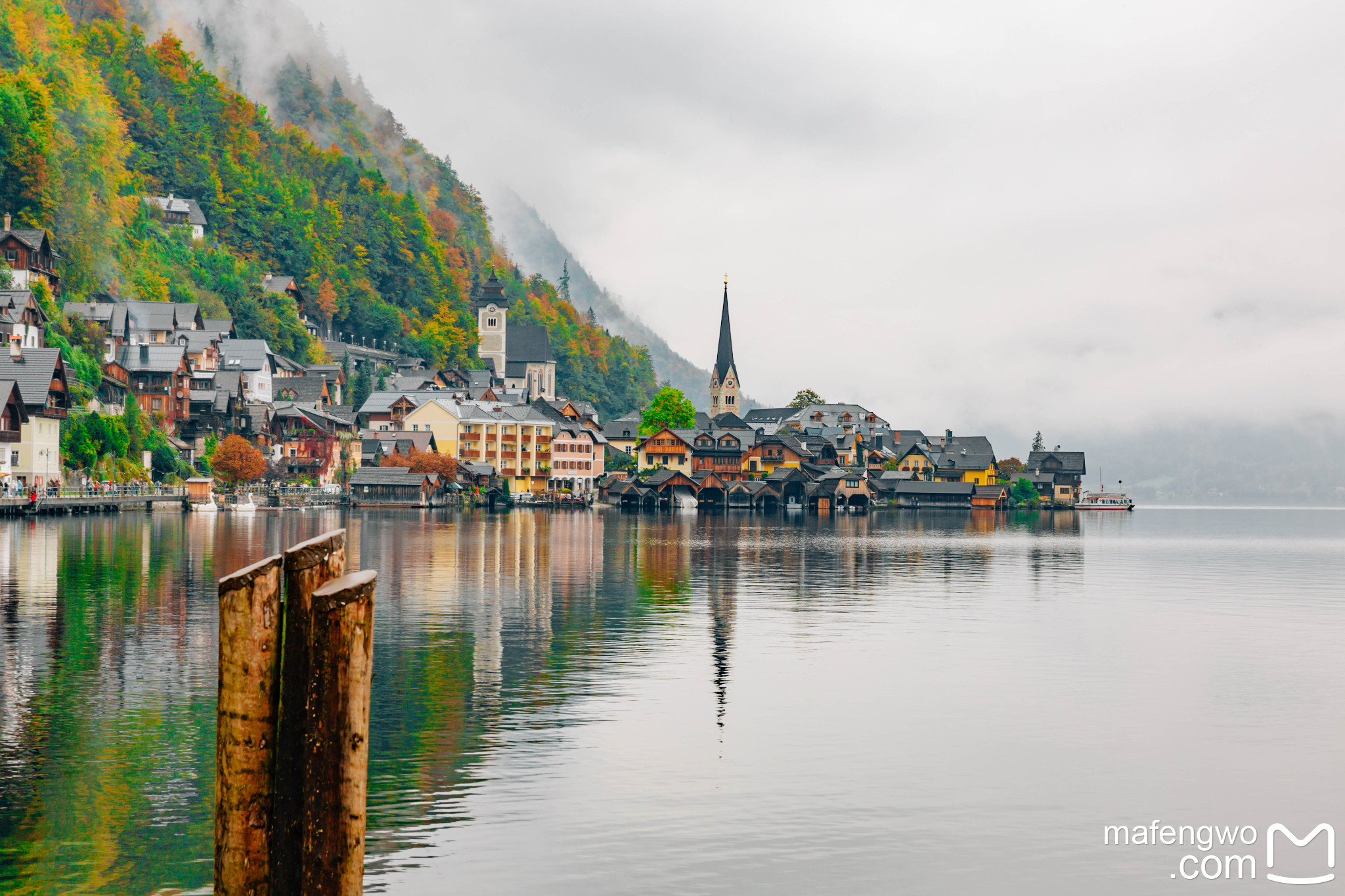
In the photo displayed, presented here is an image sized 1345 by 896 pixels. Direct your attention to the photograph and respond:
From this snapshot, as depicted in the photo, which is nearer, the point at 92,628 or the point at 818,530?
the point at 92,628

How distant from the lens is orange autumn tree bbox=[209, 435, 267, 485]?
371 ft

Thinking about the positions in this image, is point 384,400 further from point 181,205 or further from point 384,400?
point 181,205

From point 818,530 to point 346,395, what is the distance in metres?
80.7

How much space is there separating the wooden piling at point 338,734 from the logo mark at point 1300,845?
1113 centimetres

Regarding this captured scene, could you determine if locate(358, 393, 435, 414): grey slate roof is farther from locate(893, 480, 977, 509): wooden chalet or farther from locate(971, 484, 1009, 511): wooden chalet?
locate(971, 484, 1009, 511): wooden chalet

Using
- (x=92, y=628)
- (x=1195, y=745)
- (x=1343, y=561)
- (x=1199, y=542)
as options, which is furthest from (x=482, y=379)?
(x=1195, y=745)

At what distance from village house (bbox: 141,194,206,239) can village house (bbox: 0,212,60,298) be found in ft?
160

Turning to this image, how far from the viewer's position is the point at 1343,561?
7406 cm

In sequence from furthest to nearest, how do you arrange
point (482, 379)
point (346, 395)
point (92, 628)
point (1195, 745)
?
point (482, 379)
point (346, 395)
point (92, 628)
point (1195, 745)

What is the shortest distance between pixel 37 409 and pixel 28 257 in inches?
993

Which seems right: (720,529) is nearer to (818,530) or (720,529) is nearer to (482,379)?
(818,530)

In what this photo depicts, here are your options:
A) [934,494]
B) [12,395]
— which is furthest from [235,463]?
[934,494]

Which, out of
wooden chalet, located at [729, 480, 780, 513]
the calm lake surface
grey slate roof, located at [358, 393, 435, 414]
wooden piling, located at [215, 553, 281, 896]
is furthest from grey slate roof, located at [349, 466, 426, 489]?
wooden piling, located at [215, 553, 281, 896]

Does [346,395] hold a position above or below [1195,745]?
above
